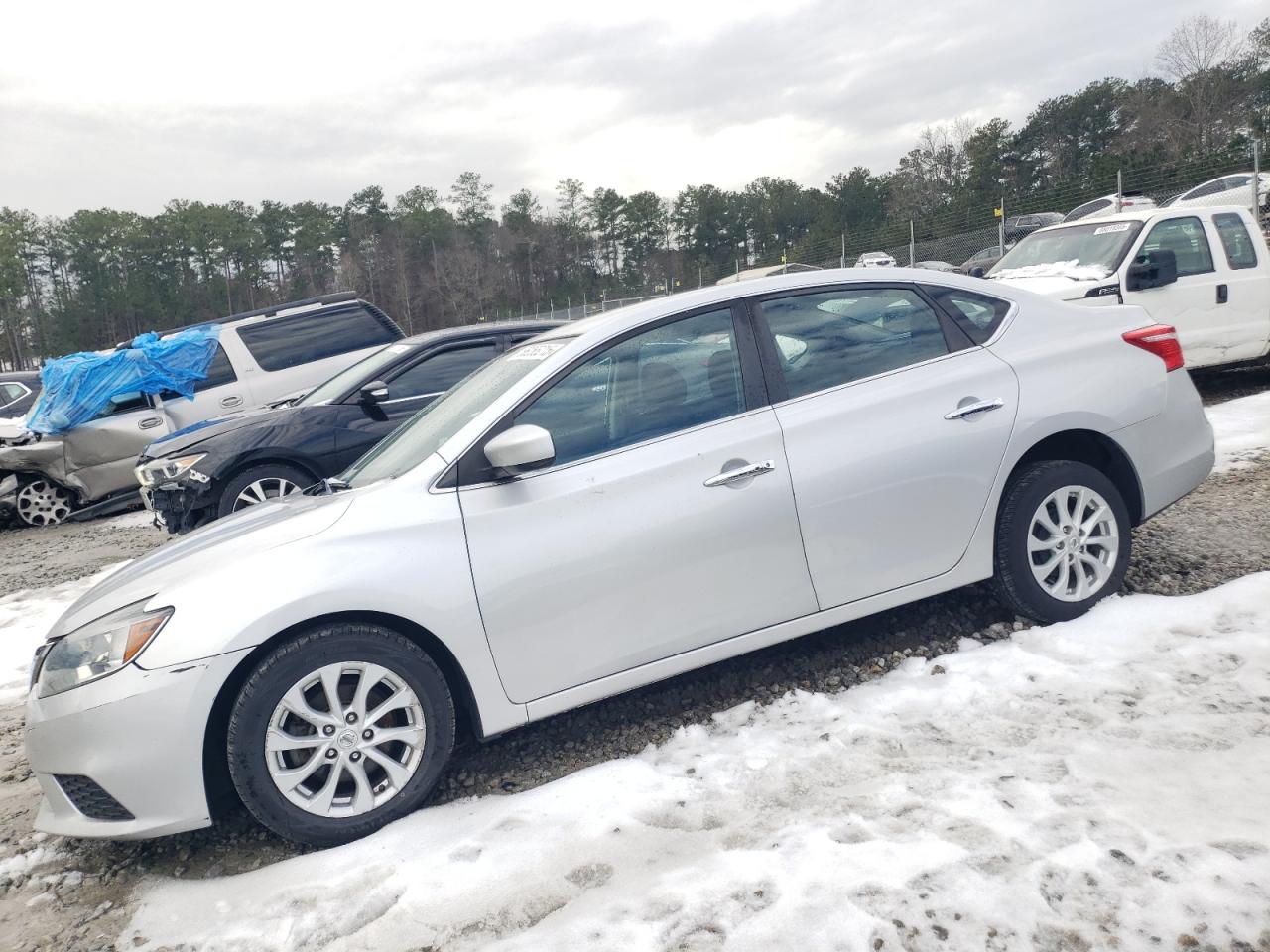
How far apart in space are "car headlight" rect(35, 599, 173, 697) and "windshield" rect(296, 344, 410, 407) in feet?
15.4

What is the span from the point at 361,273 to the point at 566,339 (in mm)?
83787

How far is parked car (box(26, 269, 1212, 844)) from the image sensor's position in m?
3.03

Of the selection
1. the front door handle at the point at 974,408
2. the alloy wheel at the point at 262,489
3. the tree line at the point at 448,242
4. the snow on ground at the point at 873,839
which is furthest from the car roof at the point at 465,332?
the tree line at the point at 448,242

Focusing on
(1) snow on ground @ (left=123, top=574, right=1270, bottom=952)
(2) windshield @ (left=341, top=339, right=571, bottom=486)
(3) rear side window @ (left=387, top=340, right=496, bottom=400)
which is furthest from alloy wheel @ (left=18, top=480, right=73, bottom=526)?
(1) snow on ground @ (left=123, top=574, right=1270, bottom=952)

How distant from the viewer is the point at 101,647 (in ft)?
10.0

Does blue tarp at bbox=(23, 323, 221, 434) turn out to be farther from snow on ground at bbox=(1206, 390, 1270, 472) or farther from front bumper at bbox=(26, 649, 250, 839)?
snow on ground at bbox=(1206, 390, 1270, 472)

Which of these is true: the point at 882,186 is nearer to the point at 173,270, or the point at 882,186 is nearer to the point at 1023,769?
the point at 173,270

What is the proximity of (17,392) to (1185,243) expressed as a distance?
16279 mm

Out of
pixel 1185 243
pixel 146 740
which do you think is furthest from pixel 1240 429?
pixel 146 740

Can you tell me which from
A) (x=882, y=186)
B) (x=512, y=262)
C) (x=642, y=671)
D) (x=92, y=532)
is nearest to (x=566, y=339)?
(x=642, y=671)

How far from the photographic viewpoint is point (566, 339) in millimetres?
3799

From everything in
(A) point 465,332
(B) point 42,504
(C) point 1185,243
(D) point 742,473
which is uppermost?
(A) point 465,332

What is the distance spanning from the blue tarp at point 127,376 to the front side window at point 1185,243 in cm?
968

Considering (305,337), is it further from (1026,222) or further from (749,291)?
(1026,222)
